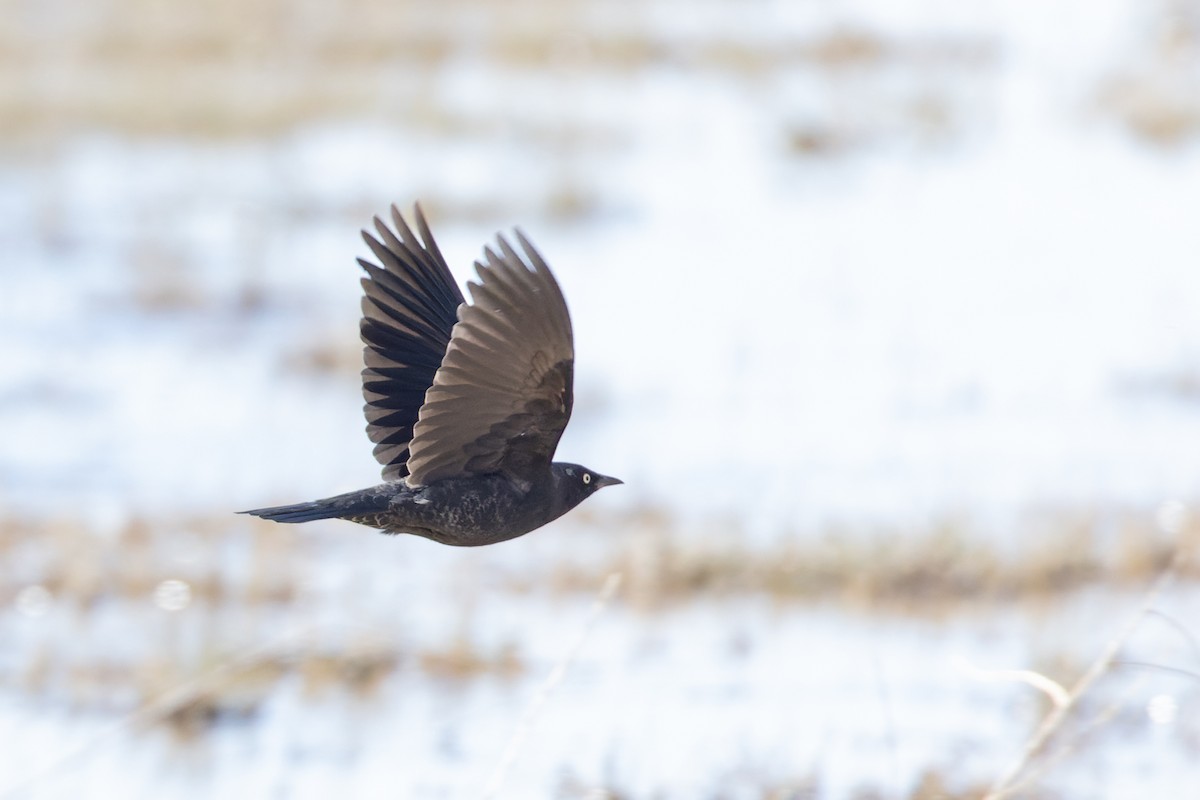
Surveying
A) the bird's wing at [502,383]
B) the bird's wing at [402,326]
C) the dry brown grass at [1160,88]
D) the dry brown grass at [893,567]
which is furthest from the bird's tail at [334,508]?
the dry brown grass at [1160,88]

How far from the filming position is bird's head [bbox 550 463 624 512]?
449cm

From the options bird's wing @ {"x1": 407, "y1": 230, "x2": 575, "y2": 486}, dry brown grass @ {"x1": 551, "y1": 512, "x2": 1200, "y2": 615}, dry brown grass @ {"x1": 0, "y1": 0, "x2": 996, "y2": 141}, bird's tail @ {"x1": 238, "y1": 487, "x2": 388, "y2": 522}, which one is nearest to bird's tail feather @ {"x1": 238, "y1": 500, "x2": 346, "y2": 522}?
bird's tail @ {"x1": 238, "y1": 487, "x2": 388, "y2": 522}

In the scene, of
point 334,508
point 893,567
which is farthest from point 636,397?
point 334,508

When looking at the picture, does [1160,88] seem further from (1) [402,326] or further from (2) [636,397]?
(1) [402,326]

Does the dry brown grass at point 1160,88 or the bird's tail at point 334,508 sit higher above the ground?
the dry brown grass at point 1160,88

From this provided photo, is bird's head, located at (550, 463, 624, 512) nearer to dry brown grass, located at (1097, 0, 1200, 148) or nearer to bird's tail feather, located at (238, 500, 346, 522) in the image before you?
bird's tail feather, located at (238, 500, 346, 522)

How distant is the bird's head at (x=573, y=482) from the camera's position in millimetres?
4488

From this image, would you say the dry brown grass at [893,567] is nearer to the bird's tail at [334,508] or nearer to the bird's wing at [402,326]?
the bird's wing at [402,326]

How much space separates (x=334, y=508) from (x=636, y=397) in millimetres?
6398

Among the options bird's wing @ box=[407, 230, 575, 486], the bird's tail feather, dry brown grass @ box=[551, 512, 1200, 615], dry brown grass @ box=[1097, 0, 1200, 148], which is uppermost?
dry brown grass @ box=[1097, 0, 1200, 148]

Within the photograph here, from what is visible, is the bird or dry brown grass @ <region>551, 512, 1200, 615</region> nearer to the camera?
the bird

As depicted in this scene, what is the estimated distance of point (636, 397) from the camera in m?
10.6

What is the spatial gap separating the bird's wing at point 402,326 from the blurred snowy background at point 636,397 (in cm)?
82

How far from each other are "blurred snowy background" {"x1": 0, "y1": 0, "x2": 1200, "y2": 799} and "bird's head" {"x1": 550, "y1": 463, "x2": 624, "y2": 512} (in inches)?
17.4
